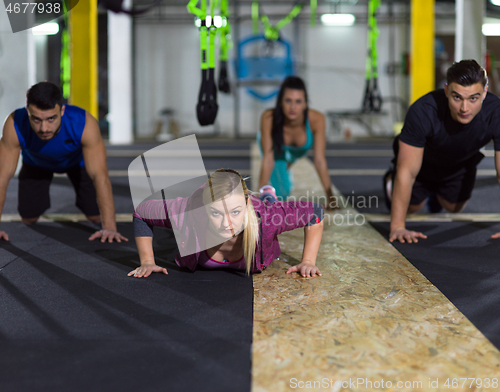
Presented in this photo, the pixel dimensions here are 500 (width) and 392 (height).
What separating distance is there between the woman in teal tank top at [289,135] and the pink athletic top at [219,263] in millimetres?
1643

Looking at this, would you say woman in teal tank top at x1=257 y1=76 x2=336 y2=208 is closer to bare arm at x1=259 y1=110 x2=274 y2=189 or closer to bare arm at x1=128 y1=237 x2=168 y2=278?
bare arm at x1=259 y1=110 x2=274 y2=189

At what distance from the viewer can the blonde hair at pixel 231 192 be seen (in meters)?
2.14

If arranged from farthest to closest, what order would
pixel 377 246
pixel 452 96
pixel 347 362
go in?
pixel 377 246 < pixel 452 96 < pixel 347 362

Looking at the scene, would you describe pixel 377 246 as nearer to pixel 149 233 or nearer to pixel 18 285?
pixel 149 233

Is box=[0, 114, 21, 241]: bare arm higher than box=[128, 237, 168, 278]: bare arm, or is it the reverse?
box=[0, 114, 21, 241]: bare arm

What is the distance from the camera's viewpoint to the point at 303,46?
1505 cm

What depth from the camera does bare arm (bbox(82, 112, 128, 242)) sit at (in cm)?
316

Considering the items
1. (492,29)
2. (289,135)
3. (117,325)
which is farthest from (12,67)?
(492,29)

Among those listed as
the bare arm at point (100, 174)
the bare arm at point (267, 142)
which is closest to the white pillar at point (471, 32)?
the bare arm at point (267, 142)

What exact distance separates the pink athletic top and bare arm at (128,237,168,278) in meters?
0.19

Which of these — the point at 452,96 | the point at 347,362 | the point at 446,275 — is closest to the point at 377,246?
the point at 446,275

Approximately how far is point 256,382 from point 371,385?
0.32 meters

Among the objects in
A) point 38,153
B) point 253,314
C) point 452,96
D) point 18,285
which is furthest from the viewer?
point 38,153

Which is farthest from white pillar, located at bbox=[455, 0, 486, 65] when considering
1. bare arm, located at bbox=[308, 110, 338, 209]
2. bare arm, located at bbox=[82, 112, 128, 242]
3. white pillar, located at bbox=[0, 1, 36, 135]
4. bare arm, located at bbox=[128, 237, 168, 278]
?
bare arm, located at bbox=[128, 237, 168, 278]
